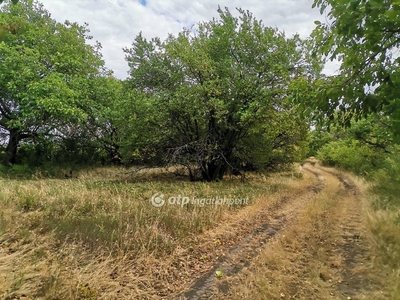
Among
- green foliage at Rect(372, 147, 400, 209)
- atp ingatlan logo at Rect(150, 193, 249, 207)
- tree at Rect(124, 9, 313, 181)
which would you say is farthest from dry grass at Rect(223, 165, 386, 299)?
tree at Rect(124, 9, 313, 181)

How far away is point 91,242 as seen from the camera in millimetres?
3883

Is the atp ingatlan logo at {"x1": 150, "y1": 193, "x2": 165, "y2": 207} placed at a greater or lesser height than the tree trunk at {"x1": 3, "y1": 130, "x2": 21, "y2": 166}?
lesser

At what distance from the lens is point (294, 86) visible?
310 centimetres

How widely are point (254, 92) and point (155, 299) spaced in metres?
8.72

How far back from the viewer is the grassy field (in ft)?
9.66

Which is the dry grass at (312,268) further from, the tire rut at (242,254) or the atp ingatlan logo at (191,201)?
the atp ingatlan logo at (191,201)

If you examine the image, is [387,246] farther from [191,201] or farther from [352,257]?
[191,201]

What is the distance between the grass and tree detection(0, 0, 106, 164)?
7007 mm

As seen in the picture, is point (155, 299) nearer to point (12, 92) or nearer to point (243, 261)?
point (243, 261)

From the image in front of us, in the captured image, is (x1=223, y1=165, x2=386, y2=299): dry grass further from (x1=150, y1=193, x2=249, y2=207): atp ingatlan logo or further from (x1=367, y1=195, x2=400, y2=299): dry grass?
(x1=150, y1=193, x2=249, y2=207): atp ingatlan logo

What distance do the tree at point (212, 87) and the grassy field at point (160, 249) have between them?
503 centimetres

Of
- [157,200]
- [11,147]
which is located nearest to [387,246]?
[157,200]

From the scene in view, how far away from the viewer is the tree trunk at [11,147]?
13.5 m

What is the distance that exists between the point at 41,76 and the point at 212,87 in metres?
8.95
